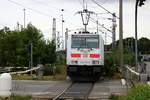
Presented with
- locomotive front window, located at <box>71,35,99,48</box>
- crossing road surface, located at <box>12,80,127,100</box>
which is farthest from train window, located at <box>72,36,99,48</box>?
crossing road surface, located at <box>12,80,127,100</box>

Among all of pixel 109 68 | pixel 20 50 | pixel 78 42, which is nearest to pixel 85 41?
pixel 78 42

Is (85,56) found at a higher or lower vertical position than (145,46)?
lower

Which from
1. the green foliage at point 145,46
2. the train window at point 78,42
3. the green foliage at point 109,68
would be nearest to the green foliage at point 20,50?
the green foliage at point 109,68

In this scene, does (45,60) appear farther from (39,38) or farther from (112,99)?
(112,99)

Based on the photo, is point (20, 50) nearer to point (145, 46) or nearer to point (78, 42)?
point (78, 42)

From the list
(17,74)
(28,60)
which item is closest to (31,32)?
(28,60)

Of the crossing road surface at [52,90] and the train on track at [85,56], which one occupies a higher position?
the train on track at [85,56]

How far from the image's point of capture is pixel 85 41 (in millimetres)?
35781

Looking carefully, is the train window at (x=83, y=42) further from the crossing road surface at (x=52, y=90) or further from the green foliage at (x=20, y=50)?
the green foliage at (x=20, y=50)

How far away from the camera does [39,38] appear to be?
65.6 m

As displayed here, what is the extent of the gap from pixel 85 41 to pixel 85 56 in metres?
1.20

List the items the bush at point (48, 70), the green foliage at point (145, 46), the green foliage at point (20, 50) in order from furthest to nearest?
the green foliage at point (145, 46)
the green foliage at point (20, 50)
the bush at point (48, 70)

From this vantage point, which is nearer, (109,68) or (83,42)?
(83,42)

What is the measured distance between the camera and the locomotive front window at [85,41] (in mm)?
35597
